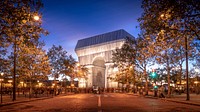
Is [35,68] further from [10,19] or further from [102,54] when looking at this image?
[102,54]

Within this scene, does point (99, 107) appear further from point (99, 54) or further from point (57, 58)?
point (99, 54)

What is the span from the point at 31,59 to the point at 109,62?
5908 centimetres

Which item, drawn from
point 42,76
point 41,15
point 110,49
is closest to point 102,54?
point 110,49

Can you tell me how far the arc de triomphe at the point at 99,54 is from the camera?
100125 mm

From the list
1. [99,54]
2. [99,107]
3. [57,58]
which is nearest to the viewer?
[99,107]

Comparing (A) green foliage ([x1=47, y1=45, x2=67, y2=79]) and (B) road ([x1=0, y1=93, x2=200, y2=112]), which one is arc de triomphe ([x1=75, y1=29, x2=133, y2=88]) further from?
(B) road ([x1=0, y1=93, x2=200, y2=112])

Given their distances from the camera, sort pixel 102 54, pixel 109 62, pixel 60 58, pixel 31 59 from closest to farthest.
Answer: pixel 31 59 < pixel 60 58 < pixel 109 62 < pixel 102 54

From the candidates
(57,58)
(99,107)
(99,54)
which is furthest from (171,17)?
(99,54)

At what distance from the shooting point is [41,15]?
21344 millimetres

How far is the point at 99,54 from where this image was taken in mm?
107312

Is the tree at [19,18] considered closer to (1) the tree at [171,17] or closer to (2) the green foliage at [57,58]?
(1) the tree at [171,17]

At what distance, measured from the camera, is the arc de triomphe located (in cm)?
10012

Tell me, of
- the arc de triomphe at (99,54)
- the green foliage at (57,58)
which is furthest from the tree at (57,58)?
the arc de triomphe at (99,54)

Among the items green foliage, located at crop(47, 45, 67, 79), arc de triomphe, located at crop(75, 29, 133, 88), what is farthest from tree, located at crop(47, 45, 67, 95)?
arc de triomphe, located at crop(75, 29, 133, 88)
